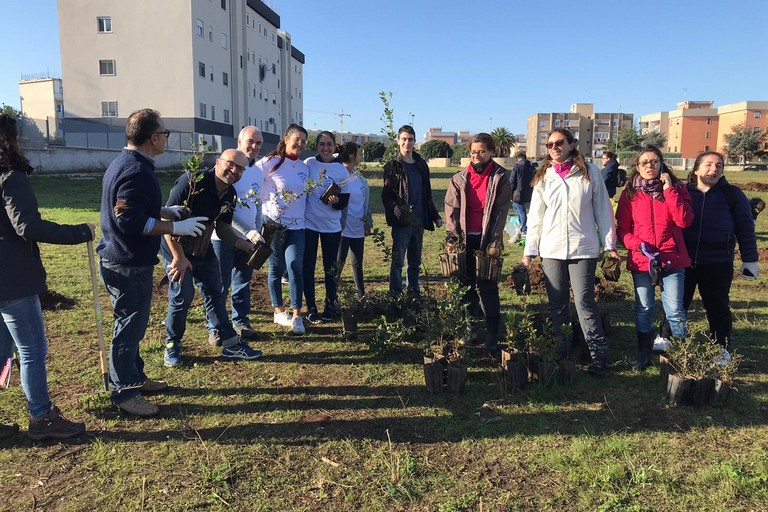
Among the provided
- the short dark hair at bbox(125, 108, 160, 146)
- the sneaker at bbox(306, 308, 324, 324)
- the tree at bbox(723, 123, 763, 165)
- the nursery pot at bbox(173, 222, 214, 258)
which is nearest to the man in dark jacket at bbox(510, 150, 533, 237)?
the sneaker at bbox(306, 308, 324, 324)

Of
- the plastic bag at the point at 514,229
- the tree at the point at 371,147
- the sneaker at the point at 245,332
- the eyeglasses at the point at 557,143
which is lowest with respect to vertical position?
the sneaker at the point at 245,332

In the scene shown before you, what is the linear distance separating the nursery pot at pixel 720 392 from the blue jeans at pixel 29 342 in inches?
175

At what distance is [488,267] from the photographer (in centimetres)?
448

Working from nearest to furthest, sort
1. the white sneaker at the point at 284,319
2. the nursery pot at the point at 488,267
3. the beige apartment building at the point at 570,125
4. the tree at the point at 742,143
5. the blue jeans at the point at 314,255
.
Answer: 1. the nursery pot at the point at 488,267
2. the blue jeans at the point at 314,255
3. the white sneaker at the point at 284,319
4. the tree at the point at 742,143
5. the beige apartment building at the point at 570,125

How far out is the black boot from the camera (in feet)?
14.6

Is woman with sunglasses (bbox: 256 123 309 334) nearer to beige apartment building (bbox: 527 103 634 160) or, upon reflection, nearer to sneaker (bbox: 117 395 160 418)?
sneaker (bbox: 117 395 160 418)

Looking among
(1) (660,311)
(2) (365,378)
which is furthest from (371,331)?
(1) (660,311)

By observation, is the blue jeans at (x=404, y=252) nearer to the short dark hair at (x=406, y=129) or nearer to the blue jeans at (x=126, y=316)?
the short dark hair at (x=406, y=129)

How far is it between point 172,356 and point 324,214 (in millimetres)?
1935

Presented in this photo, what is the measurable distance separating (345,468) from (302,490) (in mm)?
292

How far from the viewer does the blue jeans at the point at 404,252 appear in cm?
562

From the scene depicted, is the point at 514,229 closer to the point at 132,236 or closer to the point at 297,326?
the point at 297,326

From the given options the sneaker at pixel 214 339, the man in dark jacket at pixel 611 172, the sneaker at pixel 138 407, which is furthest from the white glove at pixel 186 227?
the man in dark jacket at pixel 611 172

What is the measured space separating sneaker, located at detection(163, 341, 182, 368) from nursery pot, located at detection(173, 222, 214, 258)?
2.97ft
